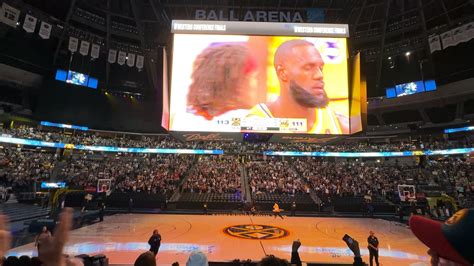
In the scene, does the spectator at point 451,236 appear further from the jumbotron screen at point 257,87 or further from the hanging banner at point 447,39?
the hanging banner at point 447,39

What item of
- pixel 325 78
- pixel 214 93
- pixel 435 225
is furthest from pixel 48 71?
pixel 435 225

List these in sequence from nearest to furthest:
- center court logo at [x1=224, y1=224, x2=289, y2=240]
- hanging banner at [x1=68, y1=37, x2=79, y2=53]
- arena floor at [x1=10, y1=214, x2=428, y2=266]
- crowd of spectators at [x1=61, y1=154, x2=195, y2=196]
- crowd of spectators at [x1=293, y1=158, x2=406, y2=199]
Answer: arena floor at [x1=10, y1=214, x2=428, y2=266] → center court logo at [x1=224, y1=224, x2=289, y2=240] → hanging banner at [x1=68, y1=37, x2=79, y2=53] → crowd of spectators at [x1=61, y1=154, x2=195, y2=196] → crowd of spectators at [x1=293, y1=158, x2=406, y2=199]

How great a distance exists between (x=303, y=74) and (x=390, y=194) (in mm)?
24879

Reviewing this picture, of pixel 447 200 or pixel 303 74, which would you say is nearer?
pixel 303 74

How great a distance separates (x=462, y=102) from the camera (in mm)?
30062

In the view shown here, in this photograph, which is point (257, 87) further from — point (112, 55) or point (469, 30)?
point (469, 30)

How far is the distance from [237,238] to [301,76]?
10.7 m

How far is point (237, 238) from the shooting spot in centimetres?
1470

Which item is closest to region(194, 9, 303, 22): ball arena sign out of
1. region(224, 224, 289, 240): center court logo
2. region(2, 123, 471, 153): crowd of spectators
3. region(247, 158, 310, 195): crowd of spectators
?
region(224, 224, 289, 240): center court logo

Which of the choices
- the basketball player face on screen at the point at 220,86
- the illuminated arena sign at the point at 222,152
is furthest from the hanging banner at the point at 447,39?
the basketball player face on screen at the point at 220,86

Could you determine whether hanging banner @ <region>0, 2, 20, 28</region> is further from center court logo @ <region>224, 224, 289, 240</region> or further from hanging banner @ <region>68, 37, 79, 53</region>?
center court logo @ <region>224, 224, 289, 240</region>

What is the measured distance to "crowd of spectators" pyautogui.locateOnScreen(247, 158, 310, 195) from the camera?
2706cm

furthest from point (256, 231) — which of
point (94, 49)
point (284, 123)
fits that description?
point (94, 49)

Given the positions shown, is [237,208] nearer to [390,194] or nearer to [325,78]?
[390,194]
